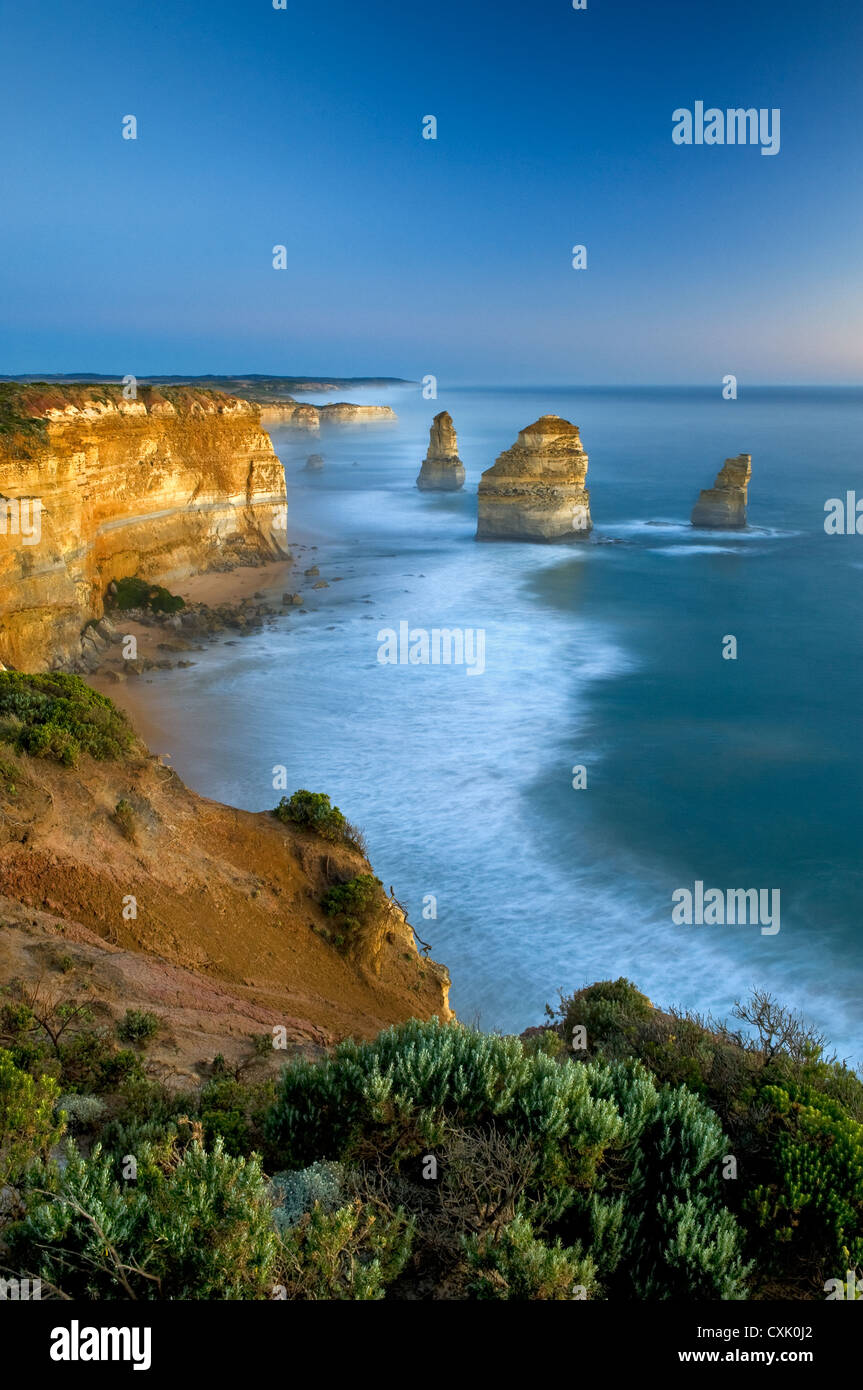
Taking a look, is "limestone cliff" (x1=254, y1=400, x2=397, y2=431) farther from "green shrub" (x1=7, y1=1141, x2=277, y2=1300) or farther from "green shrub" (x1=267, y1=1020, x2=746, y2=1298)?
"green shrub" (x1=7, y1=1141, x2=277, y2=1300)

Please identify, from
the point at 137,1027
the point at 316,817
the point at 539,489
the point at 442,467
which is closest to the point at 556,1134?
the point at 137,1027

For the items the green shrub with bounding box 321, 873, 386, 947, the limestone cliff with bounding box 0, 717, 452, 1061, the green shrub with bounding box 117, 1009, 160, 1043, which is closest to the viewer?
the green shrub with bounding box 117, 1009, 160, 1043

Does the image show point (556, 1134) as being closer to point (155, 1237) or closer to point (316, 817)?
point (155, 1237)

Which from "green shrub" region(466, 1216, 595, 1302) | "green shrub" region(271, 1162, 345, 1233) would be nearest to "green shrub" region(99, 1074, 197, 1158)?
"green shrub" region(271, 1162, 345, 1233)

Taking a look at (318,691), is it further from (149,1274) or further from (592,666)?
(149,1274)

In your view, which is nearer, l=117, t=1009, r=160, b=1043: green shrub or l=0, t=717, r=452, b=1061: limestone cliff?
l=117, t=1009, r=160, b=1043: green shrub

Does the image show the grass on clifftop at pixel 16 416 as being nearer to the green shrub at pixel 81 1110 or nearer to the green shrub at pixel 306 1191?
the green shrub at pixel 81 1110

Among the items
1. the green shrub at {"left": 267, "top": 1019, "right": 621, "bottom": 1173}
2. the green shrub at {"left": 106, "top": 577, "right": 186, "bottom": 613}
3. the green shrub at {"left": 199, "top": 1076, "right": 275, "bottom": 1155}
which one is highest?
the green shrub at {"left": 106, "top": 577, "right": 186, "bottom": 613}
